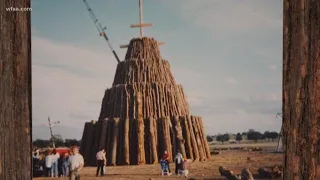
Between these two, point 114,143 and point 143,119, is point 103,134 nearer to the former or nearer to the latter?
point 114,143

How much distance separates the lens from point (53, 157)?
1800 cm

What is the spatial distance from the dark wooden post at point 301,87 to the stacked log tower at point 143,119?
908 inches

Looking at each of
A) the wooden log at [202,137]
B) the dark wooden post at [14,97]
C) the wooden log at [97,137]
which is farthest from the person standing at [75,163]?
the wooden log at [202,137]

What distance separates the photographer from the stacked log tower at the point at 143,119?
997 inches

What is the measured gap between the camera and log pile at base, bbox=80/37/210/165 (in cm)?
2531

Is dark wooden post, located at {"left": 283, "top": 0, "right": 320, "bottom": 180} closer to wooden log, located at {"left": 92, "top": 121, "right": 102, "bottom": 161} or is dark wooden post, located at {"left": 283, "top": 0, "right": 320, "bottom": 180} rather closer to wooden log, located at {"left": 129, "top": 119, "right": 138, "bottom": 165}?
wooden log, located at {"left": 129, "top": 119, "right": 138, "bottom": 165}

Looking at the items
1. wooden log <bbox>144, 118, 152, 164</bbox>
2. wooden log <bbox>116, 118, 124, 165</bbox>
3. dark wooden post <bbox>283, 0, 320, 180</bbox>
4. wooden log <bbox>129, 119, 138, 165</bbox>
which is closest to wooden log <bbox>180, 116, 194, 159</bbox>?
wooden log <bbox>144, 118, 152, 164</bbox>

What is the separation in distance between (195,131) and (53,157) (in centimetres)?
1169

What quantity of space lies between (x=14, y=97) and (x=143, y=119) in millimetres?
24356

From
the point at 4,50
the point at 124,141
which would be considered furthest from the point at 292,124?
the point at 124,141

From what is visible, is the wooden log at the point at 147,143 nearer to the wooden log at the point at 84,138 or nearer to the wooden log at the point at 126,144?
the wooden log at the point at 126,144

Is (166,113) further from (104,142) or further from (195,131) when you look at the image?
(104,142)

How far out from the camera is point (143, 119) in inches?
1036

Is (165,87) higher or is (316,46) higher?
(165,87)
